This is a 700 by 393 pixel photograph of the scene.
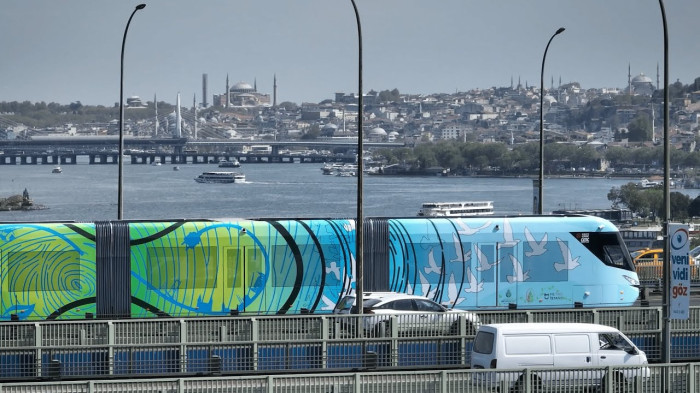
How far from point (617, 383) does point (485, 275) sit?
10156 mm

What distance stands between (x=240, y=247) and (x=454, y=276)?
3.90 m

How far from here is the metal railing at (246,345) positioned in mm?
16453

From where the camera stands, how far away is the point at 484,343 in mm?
14523

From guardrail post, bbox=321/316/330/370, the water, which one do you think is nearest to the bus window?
guardrail post, bbox=321/316/330/370

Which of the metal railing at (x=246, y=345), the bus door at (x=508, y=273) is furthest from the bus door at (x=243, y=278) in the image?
the metal railing at (x=246, y=345)

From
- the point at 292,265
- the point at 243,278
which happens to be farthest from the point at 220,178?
the point at 243,278

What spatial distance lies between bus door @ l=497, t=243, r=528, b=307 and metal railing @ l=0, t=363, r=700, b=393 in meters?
9.97

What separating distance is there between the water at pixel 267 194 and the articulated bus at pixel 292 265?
187ft

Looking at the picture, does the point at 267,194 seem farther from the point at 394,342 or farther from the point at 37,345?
the point at 37,345

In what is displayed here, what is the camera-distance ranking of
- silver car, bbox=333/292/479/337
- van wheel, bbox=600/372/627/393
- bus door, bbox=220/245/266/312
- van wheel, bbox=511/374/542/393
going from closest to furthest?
van wheel, bbox=511/374/542/393
van wheel, bbox=600/372/627/393
silver car, bbox=333/292/479/337
bus door, bbox=220/245/266/312

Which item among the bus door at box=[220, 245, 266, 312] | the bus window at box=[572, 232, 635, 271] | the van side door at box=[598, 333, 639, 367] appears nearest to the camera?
the van side door at box=[598, 333, 639, 367]

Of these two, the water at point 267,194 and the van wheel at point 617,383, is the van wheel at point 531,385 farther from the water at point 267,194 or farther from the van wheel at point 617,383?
the water at point 267,194

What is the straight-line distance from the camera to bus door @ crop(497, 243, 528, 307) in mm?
23375

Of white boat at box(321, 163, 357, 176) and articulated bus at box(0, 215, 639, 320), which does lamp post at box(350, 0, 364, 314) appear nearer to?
articulated bus at box(0, 215, 639, 320)
